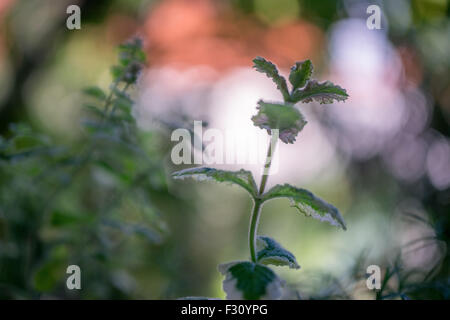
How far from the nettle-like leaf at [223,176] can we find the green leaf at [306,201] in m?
0.02

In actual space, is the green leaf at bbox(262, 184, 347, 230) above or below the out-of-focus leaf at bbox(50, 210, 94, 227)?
below

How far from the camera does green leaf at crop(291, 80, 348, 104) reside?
0.35 meters

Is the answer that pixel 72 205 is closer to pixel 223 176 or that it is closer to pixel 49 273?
pixel 49 273

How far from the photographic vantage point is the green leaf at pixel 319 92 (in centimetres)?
35

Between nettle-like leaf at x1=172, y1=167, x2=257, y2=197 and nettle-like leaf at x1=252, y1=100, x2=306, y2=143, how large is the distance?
0.13 ft

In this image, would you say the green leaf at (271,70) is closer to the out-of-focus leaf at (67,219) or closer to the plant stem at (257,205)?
the plant stem at (257,205)

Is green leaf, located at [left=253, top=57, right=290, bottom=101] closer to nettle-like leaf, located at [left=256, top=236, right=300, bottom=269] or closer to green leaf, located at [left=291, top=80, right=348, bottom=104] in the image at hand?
green leaf, located at [left=291, top=80, right=348, bottom=104]

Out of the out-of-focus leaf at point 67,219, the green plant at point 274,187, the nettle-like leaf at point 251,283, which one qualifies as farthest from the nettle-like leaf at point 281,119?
the out-of-focus leaf at point 67,219

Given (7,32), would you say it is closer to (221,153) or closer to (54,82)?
(54,82)

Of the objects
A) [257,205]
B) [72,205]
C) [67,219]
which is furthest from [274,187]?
[72,205]

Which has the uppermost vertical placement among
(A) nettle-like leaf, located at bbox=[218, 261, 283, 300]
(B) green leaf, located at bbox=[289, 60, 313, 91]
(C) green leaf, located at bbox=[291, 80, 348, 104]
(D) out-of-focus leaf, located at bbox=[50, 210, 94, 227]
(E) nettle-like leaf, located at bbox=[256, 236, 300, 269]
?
(B) green leaf, located at bbox=[289, 60, 313, 91]

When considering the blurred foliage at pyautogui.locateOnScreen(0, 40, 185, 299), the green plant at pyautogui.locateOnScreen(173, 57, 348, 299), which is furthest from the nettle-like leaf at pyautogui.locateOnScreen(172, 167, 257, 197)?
the blurred foliage at pyautogui.locateOnScreen(0, 40, 185, 299)
